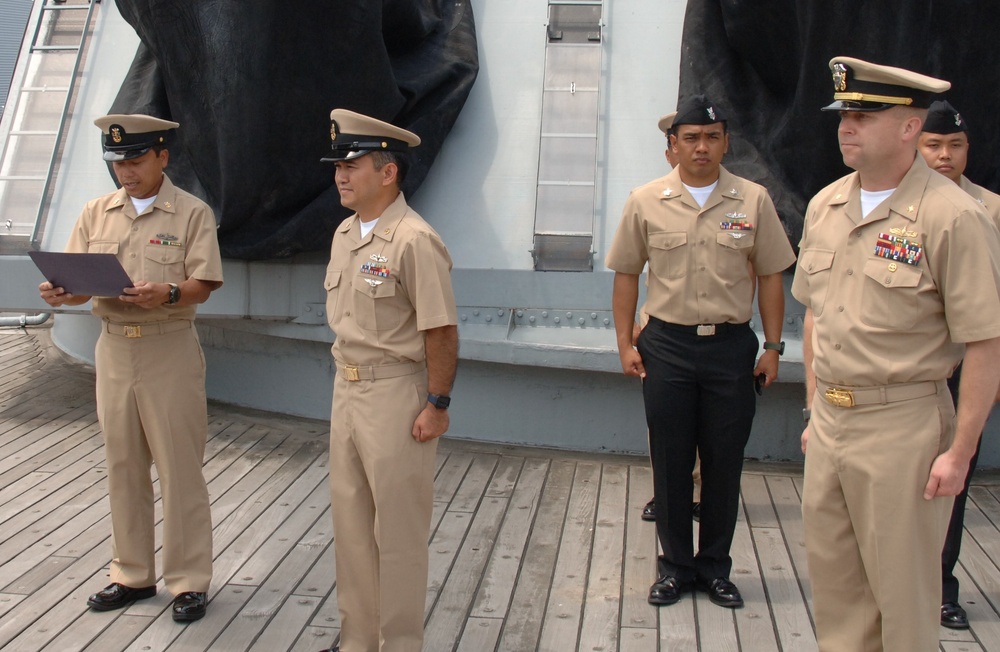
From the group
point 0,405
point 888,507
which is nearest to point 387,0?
point 0,405

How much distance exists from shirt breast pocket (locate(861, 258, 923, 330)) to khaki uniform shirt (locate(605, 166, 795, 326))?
1207 millimetres

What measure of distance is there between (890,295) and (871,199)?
251 millimetres

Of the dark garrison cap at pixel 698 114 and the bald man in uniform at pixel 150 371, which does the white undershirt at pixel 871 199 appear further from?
the bald man in uniform at pixel 150 371

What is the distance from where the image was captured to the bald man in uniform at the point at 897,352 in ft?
8.44

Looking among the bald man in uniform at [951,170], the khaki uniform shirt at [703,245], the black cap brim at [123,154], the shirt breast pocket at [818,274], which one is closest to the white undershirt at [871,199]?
the shirt breast pocket at [818,274]

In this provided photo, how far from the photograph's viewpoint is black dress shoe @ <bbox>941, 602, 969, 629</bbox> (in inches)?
144

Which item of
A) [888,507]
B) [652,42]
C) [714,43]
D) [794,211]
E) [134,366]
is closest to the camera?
[888,507]

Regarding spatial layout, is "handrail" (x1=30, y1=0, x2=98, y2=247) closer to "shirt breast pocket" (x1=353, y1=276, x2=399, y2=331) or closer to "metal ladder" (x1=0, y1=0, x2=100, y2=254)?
"metal ladder" (x1=0, y1=0, x2=100, y2=254)

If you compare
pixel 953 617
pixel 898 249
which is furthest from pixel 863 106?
pixel 953 617

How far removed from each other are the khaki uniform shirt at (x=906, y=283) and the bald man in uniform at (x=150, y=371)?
2.09 meters

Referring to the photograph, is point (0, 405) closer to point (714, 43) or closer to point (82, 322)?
point (82, 322)

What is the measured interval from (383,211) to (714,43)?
2966mm

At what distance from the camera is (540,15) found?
6.50 metres

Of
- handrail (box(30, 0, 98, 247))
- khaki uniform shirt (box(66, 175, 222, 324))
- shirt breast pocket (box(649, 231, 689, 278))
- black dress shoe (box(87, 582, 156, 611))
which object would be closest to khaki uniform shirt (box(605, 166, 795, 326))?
shirt breast pocket (box(649, 231, 689, 278))
